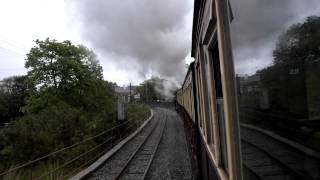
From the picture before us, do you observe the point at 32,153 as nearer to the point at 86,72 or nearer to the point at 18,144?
the point at 18,144

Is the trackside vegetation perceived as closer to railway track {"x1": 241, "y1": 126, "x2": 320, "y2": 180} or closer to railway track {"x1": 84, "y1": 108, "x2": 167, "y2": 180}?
railway track {"x1": 84, "y1": 108, "x2": 167, "y2": 180}

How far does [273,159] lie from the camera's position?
1045 millimetres

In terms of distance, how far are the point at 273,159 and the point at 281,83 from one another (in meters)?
0.28

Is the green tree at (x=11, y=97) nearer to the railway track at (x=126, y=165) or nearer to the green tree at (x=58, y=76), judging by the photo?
the green tree at (x=58, y=76)

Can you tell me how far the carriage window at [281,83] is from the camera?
76 centimetres

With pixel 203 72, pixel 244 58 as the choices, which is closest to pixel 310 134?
pixel 244 58

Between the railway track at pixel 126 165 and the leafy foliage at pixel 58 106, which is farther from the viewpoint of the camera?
the leafy foliage at pixel 58 106

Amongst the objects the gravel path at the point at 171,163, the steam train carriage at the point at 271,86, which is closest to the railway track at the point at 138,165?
the gravel path at the point at 171,163

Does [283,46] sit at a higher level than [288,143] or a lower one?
higher

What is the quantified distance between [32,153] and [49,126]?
67.6 inches

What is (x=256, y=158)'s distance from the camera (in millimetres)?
1255

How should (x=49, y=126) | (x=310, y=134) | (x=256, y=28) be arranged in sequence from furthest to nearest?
(x=49, y=126)
(x=256, y=28)
(x=310, y=134)

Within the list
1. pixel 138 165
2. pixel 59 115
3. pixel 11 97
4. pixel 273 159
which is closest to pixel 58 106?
pixel 59 115

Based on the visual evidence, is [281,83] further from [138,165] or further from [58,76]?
[58,76]
